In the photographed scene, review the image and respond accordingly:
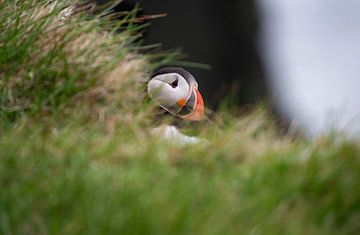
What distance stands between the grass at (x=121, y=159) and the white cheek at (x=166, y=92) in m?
0.06

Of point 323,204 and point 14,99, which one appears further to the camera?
point 14,99

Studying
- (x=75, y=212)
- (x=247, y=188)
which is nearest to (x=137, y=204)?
(x=75, y=212)

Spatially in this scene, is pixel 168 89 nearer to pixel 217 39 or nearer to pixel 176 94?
pixel 176 94

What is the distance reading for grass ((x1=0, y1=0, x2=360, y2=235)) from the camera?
12.9 feet

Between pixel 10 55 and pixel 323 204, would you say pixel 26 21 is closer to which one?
pixel 10 55

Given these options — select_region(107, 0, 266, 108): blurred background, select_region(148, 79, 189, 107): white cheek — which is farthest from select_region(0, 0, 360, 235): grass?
select_region(107, 0, 266, 108): blurred background

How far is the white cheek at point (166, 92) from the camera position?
4.93 m

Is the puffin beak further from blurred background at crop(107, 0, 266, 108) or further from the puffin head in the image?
blurred background at crop(107, 0, 266, 108)

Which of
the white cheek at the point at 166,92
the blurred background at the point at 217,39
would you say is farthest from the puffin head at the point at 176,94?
the blurred background at the point at 217,39

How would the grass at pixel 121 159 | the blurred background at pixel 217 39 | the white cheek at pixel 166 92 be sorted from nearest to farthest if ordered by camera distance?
the grass at pixel 121 159 < the white cheek at pixel 166 92 < the blurred background at pixel 217 39

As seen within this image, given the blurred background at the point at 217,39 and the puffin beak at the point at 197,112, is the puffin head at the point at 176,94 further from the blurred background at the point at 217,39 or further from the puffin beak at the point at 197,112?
the blurred background at the point at 217,39

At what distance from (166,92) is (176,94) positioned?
5 centimetres

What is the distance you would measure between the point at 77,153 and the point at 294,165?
2.26 feet

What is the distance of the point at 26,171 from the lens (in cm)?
412
